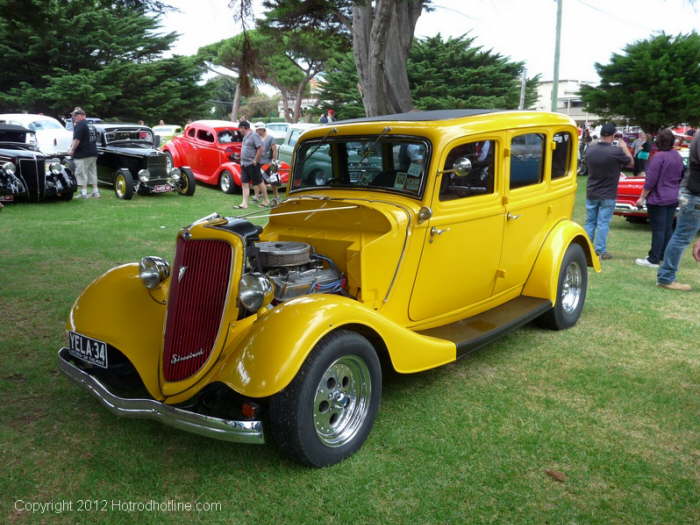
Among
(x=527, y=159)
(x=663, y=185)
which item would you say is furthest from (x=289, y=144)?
(x=527, y=159)

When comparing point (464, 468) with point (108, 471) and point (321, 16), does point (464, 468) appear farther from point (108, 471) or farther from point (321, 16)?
point (321, 16)

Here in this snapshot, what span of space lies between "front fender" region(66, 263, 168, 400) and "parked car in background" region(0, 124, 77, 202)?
339 inches

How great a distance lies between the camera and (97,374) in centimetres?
353

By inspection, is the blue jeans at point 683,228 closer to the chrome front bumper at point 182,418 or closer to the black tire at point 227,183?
the chrome front bumper at point 182,418

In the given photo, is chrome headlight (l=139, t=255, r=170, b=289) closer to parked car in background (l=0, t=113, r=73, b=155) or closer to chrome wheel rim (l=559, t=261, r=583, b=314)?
chrome wheel rim (l=559, t=261, r=583, b=314)

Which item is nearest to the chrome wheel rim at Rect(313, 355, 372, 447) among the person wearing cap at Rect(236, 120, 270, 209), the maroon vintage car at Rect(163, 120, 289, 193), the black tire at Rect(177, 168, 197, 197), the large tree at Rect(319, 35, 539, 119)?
the person wearing cap at Rect(236, 120, 270, 209)

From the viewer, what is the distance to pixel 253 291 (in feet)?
10.3

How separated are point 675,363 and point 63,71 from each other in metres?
31.6

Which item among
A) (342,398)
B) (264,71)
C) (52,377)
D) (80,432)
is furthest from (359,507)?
(264,71)

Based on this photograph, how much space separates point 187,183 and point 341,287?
10.6 metres

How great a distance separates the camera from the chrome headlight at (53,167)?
11548mm

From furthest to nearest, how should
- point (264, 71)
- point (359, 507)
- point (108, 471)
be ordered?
1. point (264, 71)
2. point (108, 471)
3. point (359, 507)

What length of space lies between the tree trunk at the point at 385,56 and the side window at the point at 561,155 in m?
3.76

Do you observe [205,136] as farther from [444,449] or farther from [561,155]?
[444,449]
